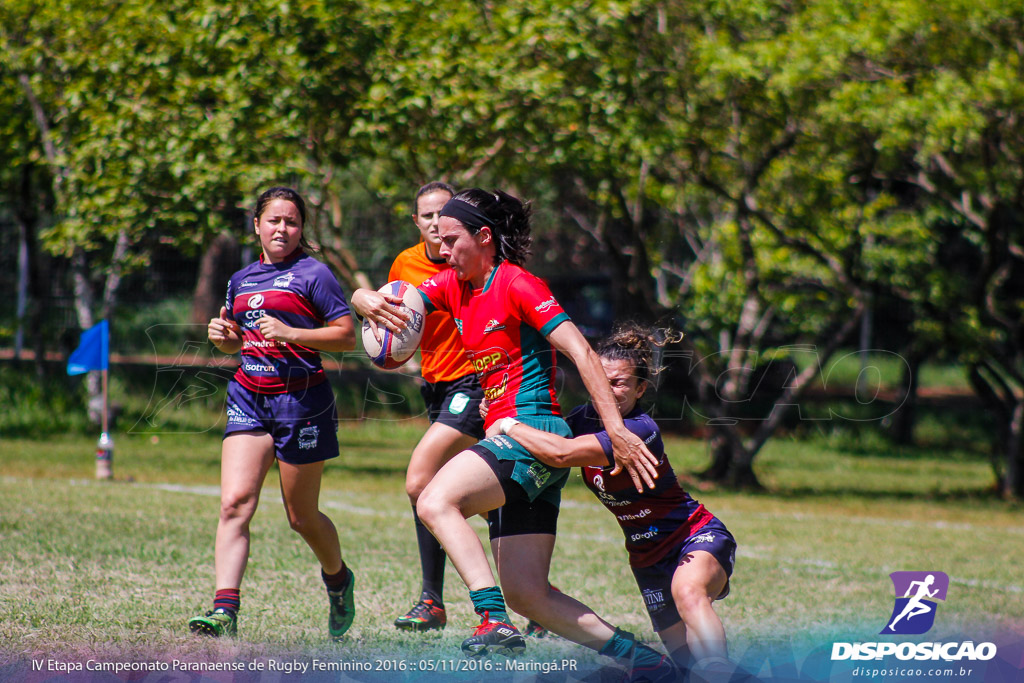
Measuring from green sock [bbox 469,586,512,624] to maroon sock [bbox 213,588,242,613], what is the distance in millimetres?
1524

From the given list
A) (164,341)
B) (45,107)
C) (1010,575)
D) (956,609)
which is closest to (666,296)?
(164,341)

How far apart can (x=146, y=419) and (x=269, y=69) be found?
25.2ft

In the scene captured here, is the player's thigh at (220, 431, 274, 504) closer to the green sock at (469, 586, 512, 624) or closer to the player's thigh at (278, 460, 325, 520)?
the player's thigh at (278, 460, 325, 520)

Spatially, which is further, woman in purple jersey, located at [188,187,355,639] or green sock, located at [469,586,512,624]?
woman in purple jersey, located at [188,187,355,639]

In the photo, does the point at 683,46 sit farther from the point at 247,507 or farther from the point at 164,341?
the point at 247,507

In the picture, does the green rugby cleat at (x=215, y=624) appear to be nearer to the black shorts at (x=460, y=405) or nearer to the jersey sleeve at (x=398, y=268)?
the black shorts at (x=460, y=405)

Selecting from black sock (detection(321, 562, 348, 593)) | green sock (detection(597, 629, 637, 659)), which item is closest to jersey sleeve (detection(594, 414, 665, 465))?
green sock (detection(597, 629, 637, 659))

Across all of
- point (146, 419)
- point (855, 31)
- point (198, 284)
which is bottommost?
point (146, 419)

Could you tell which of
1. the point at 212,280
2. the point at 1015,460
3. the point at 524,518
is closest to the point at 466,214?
the point at 524,518

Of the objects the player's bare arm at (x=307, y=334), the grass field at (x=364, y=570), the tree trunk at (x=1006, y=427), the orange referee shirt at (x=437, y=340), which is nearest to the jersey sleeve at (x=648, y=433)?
the grass field at (x=364, y=570)

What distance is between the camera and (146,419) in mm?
17469

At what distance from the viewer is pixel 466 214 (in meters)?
4.07

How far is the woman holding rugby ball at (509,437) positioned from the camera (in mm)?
3715

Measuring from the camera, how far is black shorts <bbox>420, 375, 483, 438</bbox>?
5.02 m
